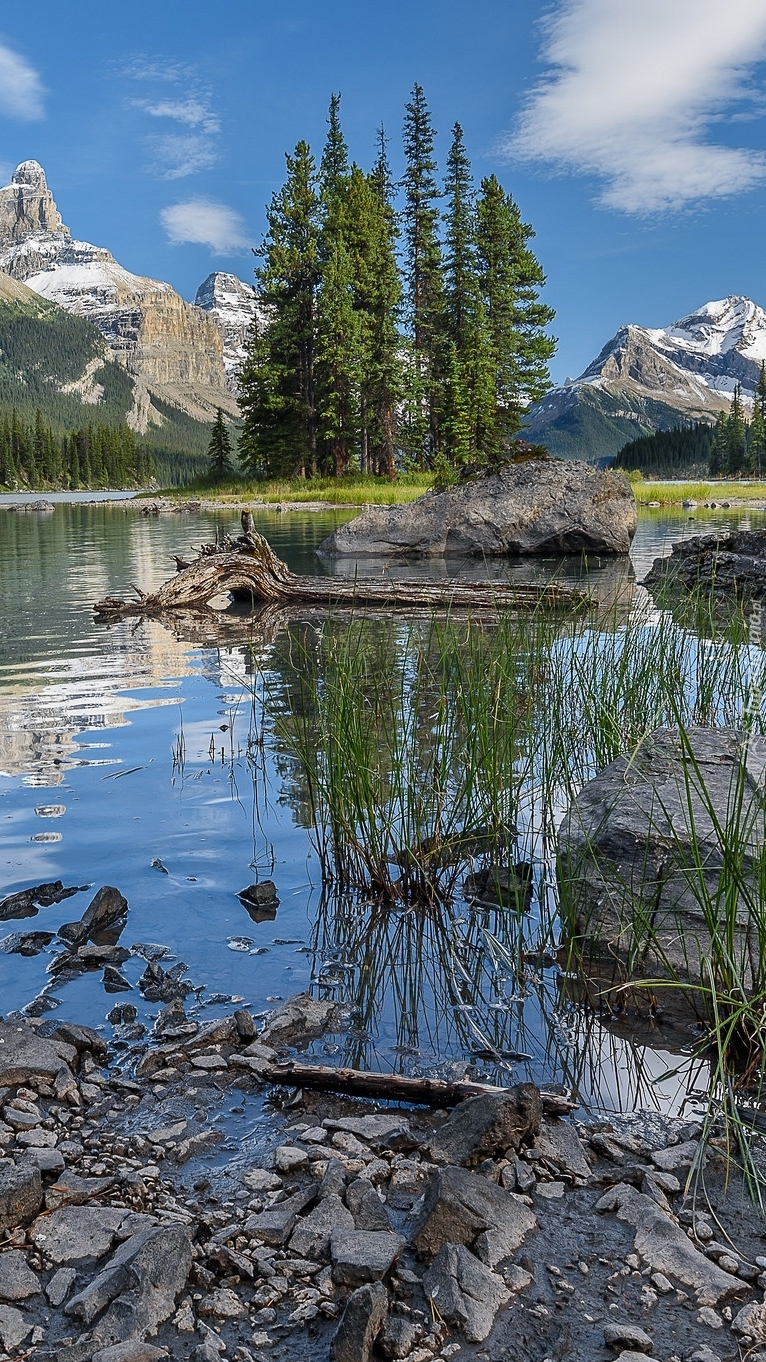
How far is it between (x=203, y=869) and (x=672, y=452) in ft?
592

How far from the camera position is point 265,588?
1466cm

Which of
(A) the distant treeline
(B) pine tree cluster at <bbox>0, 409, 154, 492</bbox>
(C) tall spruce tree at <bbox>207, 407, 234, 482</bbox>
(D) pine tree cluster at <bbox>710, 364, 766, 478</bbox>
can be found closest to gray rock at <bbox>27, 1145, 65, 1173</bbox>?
(C) tall spruce tree at <bbox>207, 407, 234, 482</bbox>

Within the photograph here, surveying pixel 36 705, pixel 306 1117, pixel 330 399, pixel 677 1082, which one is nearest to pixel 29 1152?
pixel 306 1117

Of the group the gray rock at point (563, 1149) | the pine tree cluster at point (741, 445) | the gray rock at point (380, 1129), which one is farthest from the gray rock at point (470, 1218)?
the pine tree cluster at point (741, 445)

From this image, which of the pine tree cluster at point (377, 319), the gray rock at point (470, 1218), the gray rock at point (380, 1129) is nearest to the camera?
the gray rock at point (470, 1218)

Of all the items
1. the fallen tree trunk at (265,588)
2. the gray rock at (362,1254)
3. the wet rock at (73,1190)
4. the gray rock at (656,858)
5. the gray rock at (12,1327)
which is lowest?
the wet rock at (73,1190)

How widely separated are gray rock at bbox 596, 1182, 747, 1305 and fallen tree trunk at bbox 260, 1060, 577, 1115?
1.38ft

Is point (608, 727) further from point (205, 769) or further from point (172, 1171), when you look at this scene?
point (172, 1171)

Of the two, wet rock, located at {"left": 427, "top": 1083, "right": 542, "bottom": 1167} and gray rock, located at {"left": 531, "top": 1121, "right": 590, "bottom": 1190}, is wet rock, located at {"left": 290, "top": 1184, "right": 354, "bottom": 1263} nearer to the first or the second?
wet rock, located at {"left": 427, "top": 1083, "right": 542, "bottom": 1167}

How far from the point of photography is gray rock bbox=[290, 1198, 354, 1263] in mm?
2225

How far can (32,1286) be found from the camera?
2125mm

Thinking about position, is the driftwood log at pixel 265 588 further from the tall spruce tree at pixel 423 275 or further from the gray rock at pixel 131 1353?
the tall spruce tree at pixel 423 275

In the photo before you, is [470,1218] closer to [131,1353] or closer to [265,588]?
[131,1353]

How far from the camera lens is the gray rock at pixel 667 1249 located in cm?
213
